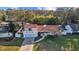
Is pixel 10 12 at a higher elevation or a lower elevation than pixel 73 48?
higher

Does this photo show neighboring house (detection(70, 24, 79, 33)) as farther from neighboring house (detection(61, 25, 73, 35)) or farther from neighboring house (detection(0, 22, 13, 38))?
neighboring house (detection(0, 22, 13, 38))

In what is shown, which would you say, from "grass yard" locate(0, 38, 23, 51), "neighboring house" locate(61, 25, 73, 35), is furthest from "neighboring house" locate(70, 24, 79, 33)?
"grass yard" locate(0, 38, 23, 51)

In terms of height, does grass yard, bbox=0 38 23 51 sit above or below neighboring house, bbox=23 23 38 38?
below

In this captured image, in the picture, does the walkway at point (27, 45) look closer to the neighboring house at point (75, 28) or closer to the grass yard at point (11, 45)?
the grass yard at point (11, 45)

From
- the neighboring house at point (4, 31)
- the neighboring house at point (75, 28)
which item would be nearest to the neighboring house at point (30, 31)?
the neighboring house at point (4, 31)
